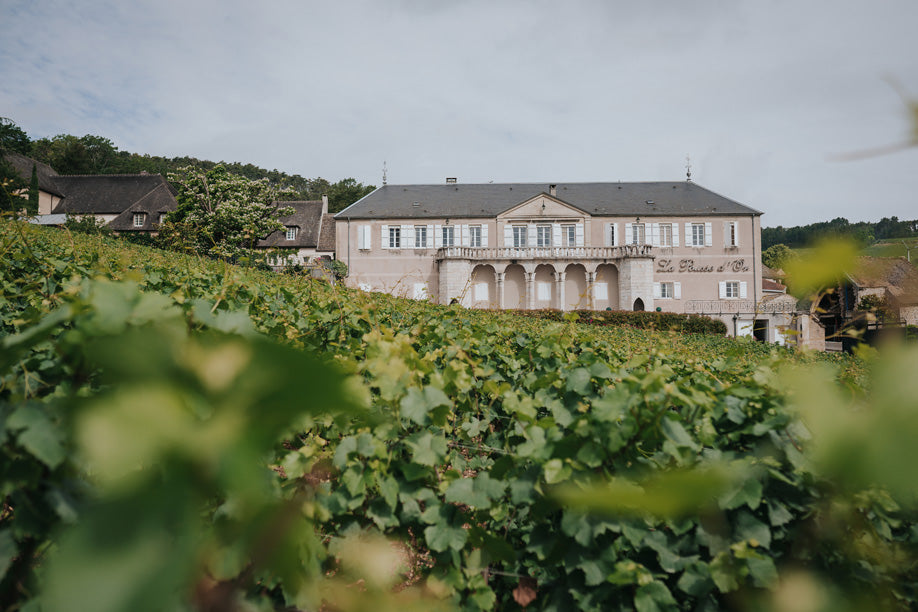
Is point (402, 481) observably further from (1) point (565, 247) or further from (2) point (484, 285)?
(1) point (565, 247)

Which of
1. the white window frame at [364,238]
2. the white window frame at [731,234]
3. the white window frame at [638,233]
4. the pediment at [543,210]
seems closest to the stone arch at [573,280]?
the pediment at [543,210]

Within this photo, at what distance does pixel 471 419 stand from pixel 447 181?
39256mm

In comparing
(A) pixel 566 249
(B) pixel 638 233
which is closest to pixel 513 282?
(A) pixel 566 249

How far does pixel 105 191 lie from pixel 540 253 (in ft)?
139

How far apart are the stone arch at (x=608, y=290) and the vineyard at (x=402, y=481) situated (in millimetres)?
33383

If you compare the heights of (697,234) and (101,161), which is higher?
(101,161)

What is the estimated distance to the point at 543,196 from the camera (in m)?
35.3

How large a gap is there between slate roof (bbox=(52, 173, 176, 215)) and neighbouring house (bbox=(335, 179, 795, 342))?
2288 centimetres

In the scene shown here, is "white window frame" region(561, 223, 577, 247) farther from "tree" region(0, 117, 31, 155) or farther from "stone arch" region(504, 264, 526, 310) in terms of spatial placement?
"tree" region(0, 117, 31, 155)

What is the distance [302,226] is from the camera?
142ft

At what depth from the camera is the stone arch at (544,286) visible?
35412mm

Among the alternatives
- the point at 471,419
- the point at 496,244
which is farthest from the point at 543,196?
the point at 471,419

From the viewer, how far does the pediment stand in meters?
35.4

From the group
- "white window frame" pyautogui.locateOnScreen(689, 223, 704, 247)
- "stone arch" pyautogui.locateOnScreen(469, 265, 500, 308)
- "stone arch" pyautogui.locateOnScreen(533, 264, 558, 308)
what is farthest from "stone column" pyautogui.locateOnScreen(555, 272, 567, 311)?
"white window frame" pyautogui.locateOnScreen(689, 223, 704, 247)
